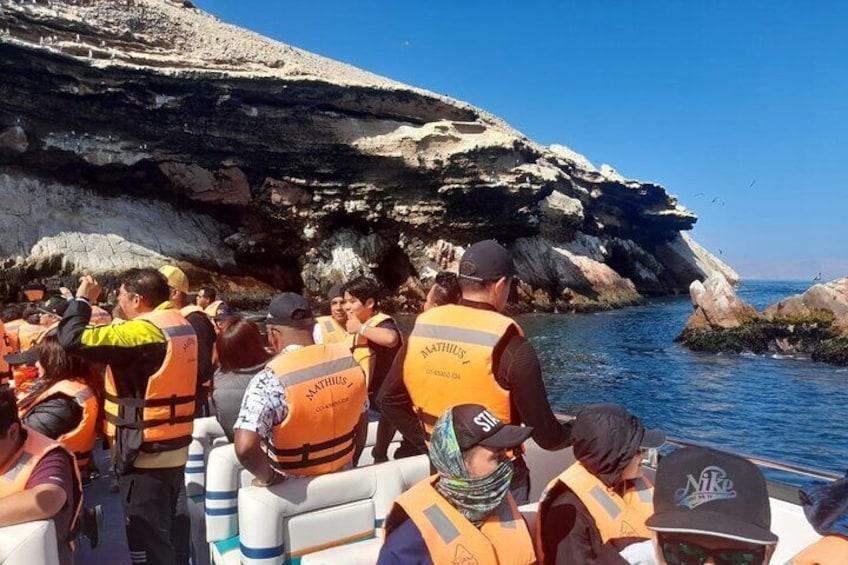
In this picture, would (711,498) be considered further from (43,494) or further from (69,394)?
(69,394)

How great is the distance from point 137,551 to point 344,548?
1.74m

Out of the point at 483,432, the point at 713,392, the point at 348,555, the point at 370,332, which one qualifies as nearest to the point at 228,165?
the point at 713,392

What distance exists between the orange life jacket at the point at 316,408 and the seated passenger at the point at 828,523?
2139 mm

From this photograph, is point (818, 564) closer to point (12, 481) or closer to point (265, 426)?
point (265, 426)

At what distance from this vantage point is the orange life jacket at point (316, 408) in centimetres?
298

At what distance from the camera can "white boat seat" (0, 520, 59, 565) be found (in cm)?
232

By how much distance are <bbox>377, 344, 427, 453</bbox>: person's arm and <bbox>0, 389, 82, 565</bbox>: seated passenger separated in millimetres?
1549

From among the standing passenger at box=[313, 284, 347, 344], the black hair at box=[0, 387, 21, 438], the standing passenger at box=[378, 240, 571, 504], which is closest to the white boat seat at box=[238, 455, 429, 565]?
the standing passenger at box=[378, 240, 571, 504]

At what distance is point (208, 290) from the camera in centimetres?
877

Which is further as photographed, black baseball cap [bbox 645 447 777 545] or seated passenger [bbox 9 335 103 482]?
seated passenger [bbox 9 335 103 482]

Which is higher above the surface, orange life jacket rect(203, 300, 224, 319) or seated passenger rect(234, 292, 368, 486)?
seated passenger rect(234, 292, 368, 486)

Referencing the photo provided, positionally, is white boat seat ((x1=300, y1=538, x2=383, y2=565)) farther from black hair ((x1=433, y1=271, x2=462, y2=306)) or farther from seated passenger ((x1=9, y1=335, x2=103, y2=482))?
black hair ((x1=433, y1=271, x2=462, y2=306))

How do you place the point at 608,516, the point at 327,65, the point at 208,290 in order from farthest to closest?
the point at 327,65 → the point at 208,290 → the point at 608,516

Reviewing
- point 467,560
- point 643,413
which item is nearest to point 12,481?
point 467,560
